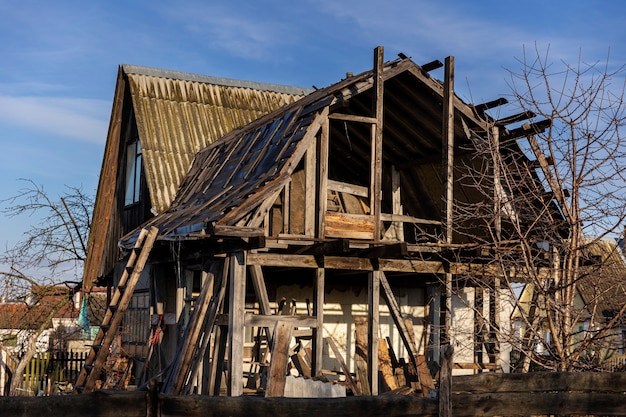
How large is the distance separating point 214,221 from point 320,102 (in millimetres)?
3167

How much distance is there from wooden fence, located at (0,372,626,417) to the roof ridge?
49.0 feet

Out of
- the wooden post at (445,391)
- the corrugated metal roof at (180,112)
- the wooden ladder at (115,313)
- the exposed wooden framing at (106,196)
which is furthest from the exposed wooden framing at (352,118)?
the exposed wooden framing at (106,196)

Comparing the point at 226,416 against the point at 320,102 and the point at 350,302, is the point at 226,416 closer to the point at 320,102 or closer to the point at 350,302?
the point at 320,102

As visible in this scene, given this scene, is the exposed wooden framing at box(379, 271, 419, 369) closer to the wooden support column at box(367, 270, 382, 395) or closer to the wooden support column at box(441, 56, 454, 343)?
the wooden support column at box(367, 270, 382, 395)

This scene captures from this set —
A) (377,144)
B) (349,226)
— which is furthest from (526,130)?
(349,226)

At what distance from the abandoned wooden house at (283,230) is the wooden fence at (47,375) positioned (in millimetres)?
2929

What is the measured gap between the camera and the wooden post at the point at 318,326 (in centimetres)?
1520

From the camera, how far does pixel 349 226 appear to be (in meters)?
15.5

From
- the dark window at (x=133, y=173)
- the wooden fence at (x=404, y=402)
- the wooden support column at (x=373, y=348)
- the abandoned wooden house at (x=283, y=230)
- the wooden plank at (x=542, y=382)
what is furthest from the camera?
the dark window at (x=133, y=173)

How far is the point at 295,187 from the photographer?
17406mm

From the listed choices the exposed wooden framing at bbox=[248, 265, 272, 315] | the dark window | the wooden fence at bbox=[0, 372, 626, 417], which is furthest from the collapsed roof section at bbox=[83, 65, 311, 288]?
the wooden fence at bbox=[0, 372, 626, 417]

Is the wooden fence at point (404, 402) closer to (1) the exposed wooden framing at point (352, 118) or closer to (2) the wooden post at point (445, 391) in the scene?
(2) the wooden post at point (445, 391)

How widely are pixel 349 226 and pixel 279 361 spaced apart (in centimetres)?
287

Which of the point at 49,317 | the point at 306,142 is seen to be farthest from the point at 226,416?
the point at 49,317
